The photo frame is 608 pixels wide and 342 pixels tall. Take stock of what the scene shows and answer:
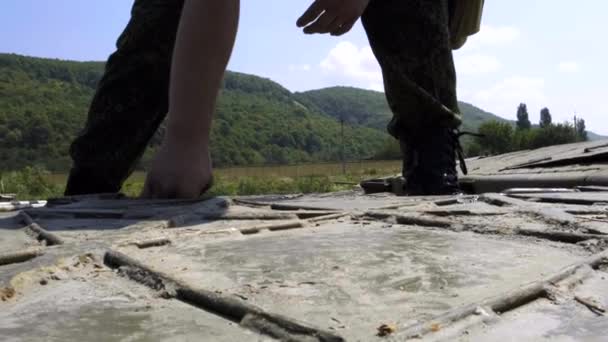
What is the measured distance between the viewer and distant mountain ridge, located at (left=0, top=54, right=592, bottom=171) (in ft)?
176

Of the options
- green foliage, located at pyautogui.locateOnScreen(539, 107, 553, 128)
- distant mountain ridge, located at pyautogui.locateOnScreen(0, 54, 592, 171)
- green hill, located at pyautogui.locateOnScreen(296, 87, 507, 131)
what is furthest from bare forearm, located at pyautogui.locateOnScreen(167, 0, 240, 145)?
green hill, located at pyautogui.locateOnScreen(296, 87, 507, 131)

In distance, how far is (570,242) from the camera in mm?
1133

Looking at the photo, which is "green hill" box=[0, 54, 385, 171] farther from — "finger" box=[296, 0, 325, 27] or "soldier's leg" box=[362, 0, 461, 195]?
"finger" box=[296, 0, 325, 27]

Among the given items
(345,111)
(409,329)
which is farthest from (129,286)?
(345,111)

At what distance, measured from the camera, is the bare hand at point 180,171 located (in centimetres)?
190

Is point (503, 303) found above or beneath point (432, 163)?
beneath

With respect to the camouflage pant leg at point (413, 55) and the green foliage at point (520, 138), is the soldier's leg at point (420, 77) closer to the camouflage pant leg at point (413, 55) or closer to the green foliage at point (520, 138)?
the camouflage pant leg at point (413, 55)

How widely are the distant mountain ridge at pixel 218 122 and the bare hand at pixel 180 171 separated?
1858 inches

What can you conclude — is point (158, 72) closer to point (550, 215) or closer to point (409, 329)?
point (550, 215)

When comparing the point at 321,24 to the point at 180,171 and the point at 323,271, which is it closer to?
the point at 180,171

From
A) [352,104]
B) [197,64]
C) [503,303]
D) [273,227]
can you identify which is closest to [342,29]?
[197,64]

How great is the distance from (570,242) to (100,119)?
1.87 m

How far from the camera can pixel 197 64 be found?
193cm

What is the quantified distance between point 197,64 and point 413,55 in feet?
3.22
